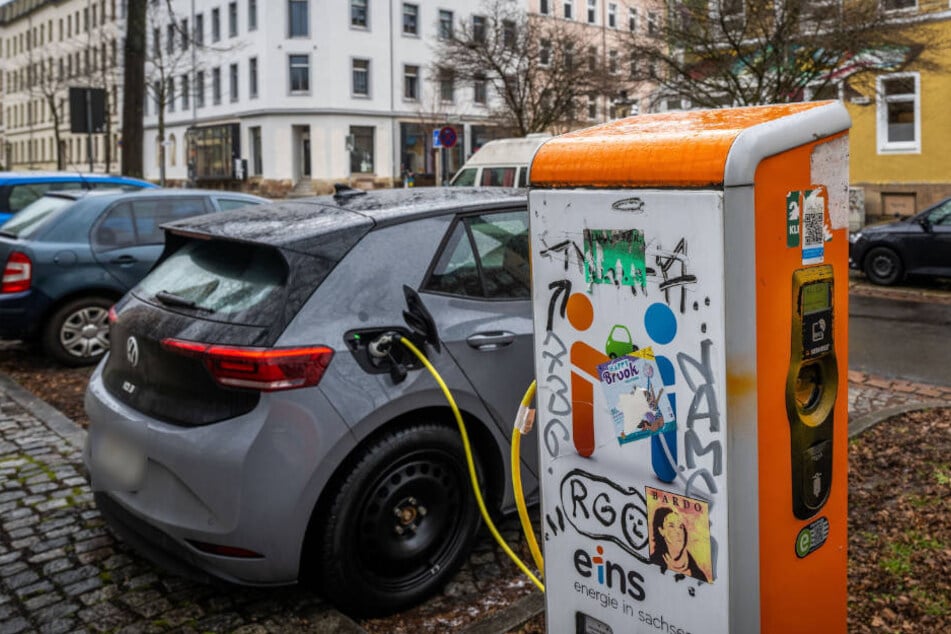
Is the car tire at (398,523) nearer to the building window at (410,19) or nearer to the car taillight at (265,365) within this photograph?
the car taillight at (265,365)

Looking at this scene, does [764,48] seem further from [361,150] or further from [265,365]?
[361,150]

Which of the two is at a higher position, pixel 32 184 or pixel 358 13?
pixel 358 13

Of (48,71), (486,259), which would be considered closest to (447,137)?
(486,259)

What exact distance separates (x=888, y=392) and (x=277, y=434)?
555 cm

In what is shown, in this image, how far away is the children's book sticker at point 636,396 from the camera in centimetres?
237

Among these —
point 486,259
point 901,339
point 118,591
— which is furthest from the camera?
point 901,339

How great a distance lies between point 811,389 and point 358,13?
50.9 m

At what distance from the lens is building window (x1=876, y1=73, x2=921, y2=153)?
2159cm

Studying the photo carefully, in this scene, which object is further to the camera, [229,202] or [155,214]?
[229,202]

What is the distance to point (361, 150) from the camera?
50.7 metres

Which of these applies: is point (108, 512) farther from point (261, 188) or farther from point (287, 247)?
point (261, 188)

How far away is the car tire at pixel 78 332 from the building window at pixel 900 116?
60.8 ft

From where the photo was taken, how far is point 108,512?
155 inches

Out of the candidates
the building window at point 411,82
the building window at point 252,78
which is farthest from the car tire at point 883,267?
the building window at point 252,78
